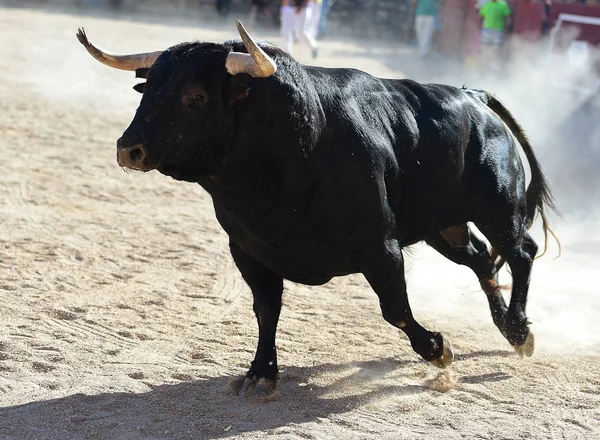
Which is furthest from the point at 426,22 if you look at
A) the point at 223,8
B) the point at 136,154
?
the point at 136,154

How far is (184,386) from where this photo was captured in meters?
4.84

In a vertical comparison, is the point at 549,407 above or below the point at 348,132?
below

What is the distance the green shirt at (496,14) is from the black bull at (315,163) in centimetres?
1451

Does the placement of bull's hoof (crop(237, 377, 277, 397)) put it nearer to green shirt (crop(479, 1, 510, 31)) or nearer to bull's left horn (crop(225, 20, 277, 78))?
bull's left horn (crop(225, 20, 277, 78))

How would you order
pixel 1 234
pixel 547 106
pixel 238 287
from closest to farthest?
pixel 238 287, pixel 1 234, pixel 547 106

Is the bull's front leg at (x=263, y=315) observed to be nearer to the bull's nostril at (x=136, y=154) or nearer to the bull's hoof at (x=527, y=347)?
the bull's nostril at (x=136, y=154)

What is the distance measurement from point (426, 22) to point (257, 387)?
2071cm

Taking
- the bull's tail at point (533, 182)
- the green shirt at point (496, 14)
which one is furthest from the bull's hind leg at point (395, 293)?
the green shirt at point (496, 14)

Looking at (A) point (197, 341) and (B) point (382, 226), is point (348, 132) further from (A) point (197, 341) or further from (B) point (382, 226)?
(A) point (197, 341)

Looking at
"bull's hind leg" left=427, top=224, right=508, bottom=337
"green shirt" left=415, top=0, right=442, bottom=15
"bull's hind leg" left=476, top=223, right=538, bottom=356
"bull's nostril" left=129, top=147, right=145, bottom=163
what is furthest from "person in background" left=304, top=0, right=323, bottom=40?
"bull's nostril" left=129, top=147, right=145, bottom=163

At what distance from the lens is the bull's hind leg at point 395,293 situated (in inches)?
181

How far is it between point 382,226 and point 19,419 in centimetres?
181

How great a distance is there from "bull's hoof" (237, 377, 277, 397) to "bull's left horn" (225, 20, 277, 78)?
1.52m

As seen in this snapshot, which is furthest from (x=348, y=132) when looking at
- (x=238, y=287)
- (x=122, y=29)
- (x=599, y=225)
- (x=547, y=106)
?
(x=122, y=29)
